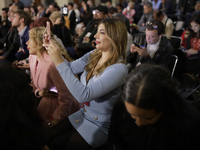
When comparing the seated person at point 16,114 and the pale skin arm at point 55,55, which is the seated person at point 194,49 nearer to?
the pale skin arm at point 55,55

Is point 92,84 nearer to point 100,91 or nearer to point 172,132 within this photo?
point 100,91

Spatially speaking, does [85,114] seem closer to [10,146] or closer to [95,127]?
[95,127]

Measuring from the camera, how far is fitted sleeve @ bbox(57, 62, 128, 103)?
3.65ft

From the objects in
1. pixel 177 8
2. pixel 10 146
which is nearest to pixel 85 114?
pixel 10 146

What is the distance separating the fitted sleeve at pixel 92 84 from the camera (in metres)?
1.11

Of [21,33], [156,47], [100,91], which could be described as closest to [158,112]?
[100,91]

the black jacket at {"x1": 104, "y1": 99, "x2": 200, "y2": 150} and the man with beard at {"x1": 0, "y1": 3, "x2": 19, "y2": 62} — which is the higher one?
the black jacket at {"x1": 104, "y1": 99, "x2": 200, "y2": 150}

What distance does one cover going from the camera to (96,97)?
1154mm

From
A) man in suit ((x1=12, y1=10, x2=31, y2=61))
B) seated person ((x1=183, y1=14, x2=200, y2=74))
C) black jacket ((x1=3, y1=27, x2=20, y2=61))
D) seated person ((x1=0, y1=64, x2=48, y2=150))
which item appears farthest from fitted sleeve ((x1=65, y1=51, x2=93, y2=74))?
black jacket ((x1=3, y1=27, x2=20, y2=61))

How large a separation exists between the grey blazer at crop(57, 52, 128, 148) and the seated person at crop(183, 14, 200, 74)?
6.16 ft

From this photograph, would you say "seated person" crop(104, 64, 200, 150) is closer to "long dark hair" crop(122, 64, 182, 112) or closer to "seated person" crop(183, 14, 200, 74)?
"long dark hair" crop(122, 64, 182, 112)

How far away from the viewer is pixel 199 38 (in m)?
2.91

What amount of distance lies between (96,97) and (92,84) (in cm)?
9

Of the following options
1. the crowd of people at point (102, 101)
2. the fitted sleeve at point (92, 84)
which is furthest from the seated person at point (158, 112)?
the fitted sleeve at point (92, 84)
